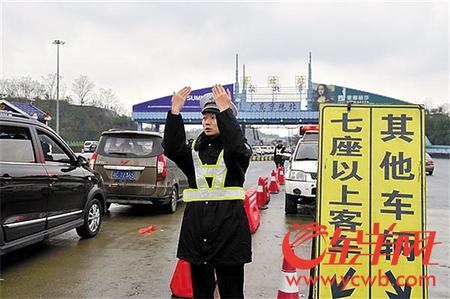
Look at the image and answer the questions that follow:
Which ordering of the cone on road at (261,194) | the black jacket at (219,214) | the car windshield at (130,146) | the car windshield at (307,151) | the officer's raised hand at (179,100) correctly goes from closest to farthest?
the black jacket at (219,214)
the officer's raised hand at (179,100)
the car windshield at (130,146)
the car windshield at (307,151)
the cone on road at (261,194)

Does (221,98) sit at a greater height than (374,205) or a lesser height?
greater

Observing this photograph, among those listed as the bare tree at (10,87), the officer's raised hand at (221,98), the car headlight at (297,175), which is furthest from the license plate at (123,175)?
the bare tree at (10,87)

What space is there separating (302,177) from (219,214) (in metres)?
5.84

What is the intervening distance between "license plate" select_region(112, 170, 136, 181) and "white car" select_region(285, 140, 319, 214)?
3.04 metres

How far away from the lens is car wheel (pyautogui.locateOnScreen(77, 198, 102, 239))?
249 inches

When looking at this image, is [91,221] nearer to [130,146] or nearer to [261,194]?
[130,146]

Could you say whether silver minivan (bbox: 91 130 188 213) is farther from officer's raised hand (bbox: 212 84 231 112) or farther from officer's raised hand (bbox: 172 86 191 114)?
officer's raised hand (bbox: 212 84 231 112)

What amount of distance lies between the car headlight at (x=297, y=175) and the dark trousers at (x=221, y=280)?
570 centimetres

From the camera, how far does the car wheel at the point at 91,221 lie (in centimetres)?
631

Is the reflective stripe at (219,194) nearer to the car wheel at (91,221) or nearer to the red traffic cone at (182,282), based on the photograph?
the red traffic cone at (182,282)

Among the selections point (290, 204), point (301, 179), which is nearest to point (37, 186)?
point (301, 179)

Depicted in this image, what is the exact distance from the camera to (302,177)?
27.2 feet

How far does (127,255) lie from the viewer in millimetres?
5547

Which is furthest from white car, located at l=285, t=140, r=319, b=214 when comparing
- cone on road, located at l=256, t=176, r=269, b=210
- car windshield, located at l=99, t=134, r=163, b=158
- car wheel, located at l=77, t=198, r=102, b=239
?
car wheel, located at l=77, t=198, r=102, b=239
